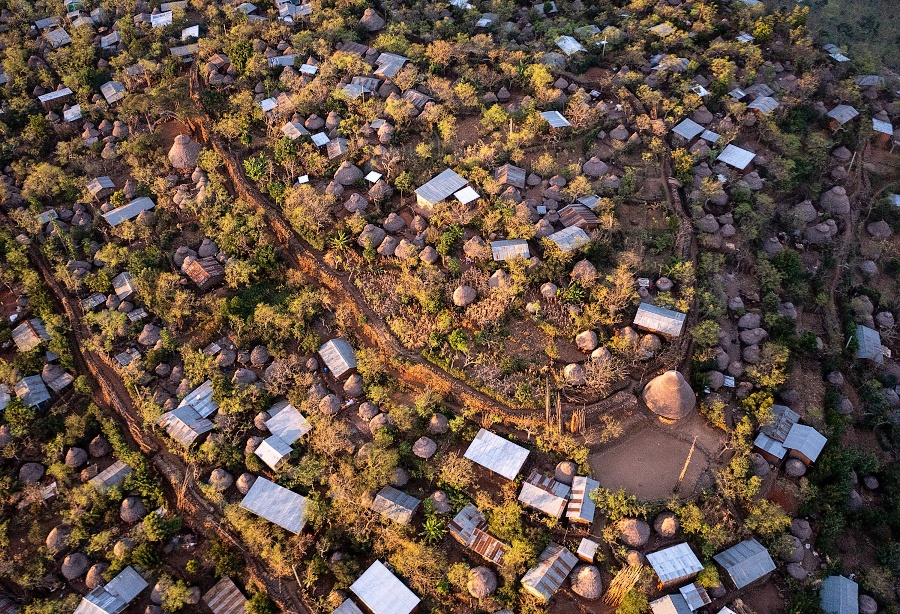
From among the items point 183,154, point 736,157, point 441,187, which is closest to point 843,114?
point 736,157

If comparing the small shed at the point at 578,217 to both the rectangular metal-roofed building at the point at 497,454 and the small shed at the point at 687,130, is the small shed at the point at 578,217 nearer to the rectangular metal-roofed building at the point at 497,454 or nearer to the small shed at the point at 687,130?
the small shed at the point at 687,130

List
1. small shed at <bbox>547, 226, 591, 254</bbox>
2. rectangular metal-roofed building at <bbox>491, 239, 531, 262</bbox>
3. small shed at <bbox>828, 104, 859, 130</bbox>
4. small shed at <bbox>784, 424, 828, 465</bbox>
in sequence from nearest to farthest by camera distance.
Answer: small shed at <bbox>784, 424, 828, 465</bbox> < rectangular metal-roofed building at <bbox>491, 239, 531, 262</bbox> < small shed at <bbox>547, 226, 591, 254</bbox> < small shed at <bbox>828, 104, 859, 130</bbox>

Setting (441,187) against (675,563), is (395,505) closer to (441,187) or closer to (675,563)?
(675,563)

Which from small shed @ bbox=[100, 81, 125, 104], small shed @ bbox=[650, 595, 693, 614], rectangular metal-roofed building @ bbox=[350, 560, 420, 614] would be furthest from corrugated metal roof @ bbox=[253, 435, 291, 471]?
small shed @ bbox=[100, 81, 125, 104]

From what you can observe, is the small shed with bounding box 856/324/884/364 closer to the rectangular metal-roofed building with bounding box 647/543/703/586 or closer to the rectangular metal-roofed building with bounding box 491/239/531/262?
the rectangular metal-roofed building with bounding box 647/543/703/586

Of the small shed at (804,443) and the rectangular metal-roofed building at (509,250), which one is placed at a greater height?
the rectangular metal-roofed building at (509,250)

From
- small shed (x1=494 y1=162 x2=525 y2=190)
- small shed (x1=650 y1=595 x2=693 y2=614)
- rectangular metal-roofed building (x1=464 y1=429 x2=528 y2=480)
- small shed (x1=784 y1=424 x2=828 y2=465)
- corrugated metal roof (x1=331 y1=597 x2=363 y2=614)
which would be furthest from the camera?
small shed (x1=494 y1=162 x2=525 y2=190)

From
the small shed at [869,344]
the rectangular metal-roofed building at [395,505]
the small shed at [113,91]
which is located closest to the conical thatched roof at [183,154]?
the small shed at [113,91]
